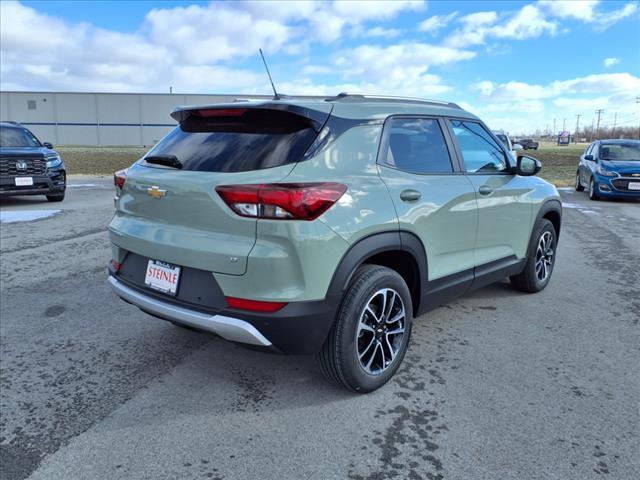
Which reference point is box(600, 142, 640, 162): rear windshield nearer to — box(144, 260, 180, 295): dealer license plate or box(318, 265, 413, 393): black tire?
box(318, 265, 413, 393): black tire

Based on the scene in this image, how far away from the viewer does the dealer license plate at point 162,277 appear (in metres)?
3.03

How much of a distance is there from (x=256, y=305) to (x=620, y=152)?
14.2 meters

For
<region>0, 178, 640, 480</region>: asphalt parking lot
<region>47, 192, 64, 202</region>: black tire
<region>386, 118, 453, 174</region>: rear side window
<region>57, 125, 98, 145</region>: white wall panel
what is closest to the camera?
<region>0, 178, 640, 480</region>: asphalt parking lot

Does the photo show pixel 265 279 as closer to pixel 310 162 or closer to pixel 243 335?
pixel 243 335

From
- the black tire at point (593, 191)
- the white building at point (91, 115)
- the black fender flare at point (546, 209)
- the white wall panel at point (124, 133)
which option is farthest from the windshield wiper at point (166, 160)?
the white wall panel at point (124, 133)

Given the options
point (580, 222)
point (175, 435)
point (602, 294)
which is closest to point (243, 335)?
point (175, 435)

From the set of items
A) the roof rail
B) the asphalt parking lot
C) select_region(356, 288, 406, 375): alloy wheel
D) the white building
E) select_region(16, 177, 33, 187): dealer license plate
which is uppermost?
the white building

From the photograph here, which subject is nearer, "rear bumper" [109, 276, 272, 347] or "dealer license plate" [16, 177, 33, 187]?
"rear bumper" [109, 276, 272, 347]

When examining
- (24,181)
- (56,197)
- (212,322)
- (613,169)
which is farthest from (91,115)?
(212,322)

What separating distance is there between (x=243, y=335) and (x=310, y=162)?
98 cm

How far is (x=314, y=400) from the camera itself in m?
3.15

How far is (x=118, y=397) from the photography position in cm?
315

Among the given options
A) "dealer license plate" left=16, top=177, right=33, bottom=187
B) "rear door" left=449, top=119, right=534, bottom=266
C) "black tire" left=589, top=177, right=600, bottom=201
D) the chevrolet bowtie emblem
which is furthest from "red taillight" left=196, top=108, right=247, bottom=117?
"black tire" left=589, top=177, right=600, bottom=201

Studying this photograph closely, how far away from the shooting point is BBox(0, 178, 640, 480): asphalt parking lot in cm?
255
